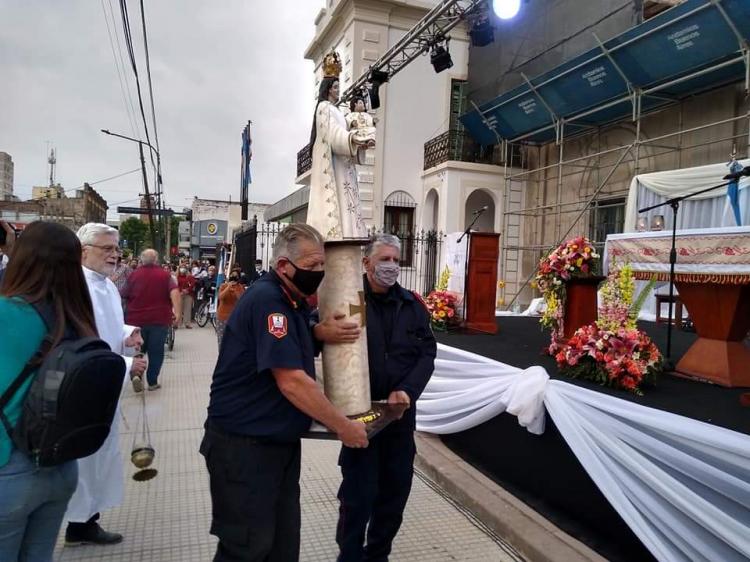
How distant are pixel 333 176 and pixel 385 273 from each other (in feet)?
1.94

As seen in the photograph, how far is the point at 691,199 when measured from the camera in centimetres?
1018

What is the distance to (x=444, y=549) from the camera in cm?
323

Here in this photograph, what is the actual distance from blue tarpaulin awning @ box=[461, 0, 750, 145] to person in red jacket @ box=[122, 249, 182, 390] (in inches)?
373

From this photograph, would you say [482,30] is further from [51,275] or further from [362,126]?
[51,275]

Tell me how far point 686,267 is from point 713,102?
26.6ft

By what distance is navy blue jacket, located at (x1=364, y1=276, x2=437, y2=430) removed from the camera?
288cm

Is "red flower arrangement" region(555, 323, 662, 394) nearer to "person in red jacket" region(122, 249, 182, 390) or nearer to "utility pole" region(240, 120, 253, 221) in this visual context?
"person in red jacket" region(122, 249, 182, 390)

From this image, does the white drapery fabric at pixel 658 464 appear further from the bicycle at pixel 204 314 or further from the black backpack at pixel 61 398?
the bicycle at pixel 204 314

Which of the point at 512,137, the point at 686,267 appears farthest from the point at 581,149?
the point at 686,267

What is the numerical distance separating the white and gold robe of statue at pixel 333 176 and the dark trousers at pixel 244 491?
1169 millimetres

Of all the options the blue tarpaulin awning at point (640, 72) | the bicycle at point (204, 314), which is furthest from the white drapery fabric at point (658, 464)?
the bicycle at point (204, 314)

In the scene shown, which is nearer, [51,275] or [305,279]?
[51,275]

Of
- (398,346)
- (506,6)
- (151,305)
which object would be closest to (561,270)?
(398,346)

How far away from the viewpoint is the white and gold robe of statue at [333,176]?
2.87 meters
